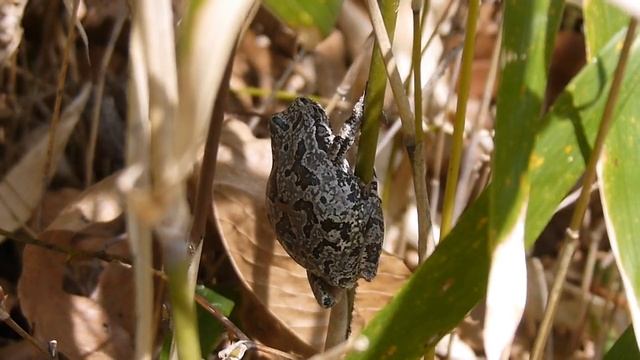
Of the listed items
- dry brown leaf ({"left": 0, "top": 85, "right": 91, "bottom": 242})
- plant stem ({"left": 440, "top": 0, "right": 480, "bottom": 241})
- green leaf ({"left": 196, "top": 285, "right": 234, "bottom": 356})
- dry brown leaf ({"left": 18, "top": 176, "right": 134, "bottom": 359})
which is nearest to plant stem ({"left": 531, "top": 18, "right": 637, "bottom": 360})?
plant stem ({"left": 440, "top": 0, "right": 480, "bottom": 241})

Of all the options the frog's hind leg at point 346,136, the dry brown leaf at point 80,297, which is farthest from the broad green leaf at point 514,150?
the dry brown leaf at point 80,297

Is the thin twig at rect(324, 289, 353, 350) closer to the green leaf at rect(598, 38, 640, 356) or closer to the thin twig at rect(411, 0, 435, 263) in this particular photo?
the thin twig at rect(411, 0, 435, 263)

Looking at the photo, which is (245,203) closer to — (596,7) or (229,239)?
(229,239)

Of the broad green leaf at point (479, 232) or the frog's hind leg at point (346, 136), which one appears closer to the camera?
the broad green leaf at point (479, 232)

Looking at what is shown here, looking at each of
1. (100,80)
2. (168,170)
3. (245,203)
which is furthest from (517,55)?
(100,80)

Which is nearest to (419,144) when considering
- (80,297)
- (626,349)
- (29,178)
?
(626,349)

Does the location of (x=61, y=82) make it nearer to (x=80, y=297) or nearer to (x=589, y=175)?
(x=80, y=297)

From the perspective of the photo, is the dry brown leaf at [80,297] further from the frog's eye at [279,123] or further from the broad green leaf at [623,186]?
the broad green leaf at [623,186]

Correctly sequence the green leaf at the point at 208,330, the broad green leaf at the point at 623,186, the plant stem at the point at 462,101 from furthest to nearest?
1. the green leaf at the point at 208,330
2. the plant stem at the point at 462,101
3. the broad green leaf at the point at 623,186
